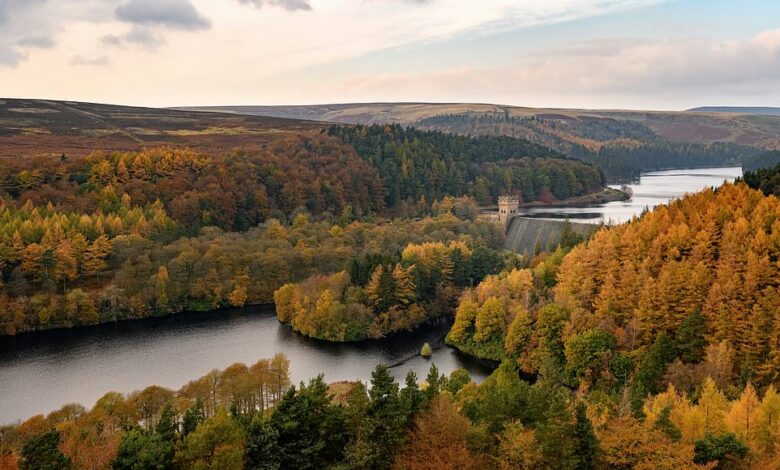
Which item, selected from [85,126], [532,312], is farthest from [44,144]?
[532,312]

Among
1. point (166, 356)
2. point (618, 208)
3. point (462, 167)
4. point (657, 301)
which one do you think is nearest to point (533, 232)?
point (462, 167)

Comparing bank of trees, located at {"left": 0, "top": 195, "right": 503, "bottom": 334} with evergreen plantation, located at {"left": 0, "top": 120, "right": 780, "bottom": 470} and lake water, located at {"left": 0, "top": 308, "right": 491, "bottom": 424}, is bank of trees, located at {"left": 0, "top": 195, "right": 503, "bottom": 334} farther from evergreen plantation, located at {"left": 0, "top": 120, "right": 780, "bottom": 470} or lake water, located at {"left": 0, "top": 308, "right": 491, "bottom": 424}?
lake water, located at {"left": 0, "top": 308, "right": 491, "bottom": 424}

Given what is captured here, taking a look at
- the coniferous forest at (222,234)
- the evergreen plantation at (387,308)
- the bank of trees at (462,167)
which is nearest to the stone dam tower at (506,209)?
the coniferous forest at (222,234)

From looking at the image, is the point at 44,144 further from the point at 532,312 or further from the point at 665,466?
the point at 665,466

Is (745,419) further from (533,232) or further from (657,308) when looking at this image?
(533,232)

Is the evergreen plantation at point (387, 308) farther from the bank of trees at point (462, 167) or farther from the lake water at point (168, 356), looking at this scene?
the bank of trees at point (462, 167)
